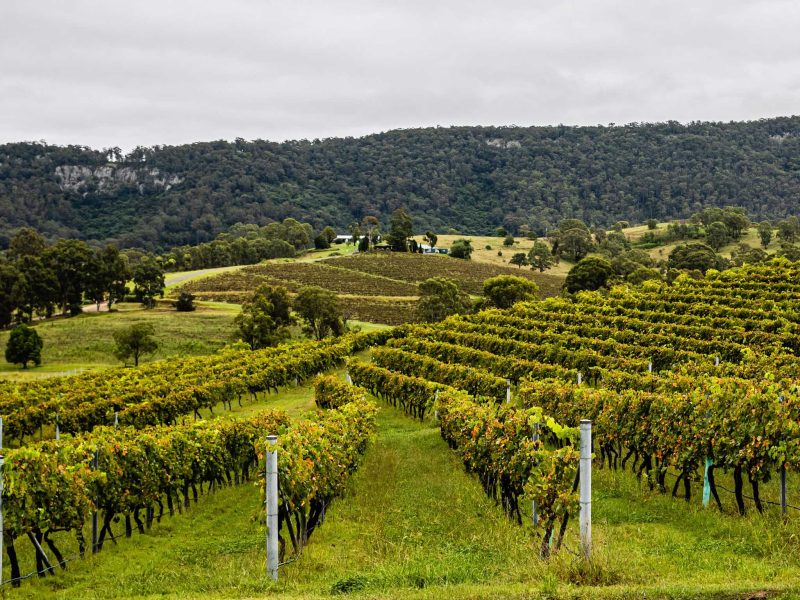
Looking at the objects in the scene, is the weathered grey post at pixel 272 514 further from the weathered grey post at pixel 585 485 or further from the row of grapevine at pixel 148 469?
the weathered grey post at pixel 585 485

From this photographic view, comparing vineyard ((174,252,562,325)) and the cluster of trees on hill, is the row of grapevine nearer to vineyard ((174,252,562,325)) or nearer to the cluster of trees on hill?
vineyard ((174,252,562,325))

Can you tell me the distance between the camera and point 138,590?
9.87 metres

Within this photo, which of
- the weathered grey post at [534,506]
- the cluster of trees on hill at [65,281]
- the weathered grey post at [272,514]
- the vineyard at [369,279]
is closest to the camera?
the weathered grey post at [272,514]

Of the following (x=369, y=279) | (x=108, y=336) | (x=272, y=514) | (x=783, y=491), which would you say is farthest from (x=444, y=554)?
(x=369, y=279)

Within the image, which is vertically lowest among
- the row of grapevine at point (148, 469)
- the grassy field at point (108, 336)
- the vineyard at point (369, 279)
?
the grassy field at point (108, 336)

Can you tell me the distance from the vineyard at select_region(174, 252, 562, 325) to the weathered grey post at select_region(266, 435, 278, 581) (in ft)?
212

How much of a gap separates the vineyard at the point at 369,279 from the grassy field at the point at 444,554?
199ft

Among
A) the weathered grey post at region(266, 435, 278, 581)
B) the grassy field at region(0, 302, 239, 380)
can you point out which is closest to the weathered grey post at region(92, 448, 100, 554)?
the weathered grey post at region(266, 435, 278, 581)

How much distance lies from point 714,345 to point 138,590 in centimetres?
2717

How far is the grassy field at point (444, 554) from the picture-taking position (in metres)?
8.02

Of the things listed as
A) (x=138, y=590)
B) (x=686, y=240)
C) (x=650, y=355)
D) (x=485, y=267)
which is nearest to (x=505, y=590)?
(x=138, y=590)

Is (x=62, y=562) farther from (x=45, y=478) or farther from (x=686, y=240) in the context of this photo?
(x=686, y=240)

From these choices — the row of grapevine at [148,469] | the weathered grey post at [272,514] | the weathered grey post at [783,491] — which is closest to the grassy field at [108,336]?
the row of grapevine at [148,469]

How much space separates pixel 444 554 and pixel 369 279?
298 ft
